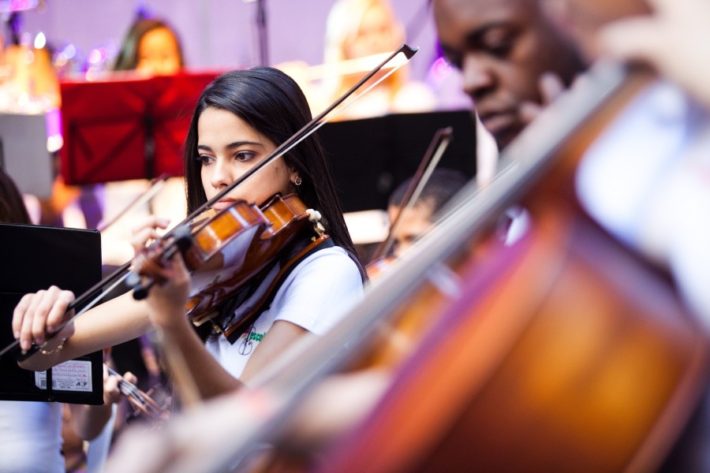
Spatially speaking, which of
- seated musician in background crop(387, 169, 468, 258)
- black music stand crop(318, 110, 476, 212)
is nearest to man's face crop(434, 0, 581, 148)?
seated musician in background crop(387, 169, 468, 258)

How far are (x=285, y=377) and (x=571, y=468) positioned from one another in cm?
23

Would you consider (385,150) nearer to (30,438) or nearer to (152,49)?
(152,49)

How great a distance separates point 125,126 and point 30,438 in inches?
65.0

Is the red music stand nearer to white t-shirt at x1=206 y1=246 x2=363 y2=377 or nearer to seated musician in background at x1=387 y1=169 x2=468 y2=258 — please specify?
seated musician in background at x1=387 y1=169 x2=468 y2=258

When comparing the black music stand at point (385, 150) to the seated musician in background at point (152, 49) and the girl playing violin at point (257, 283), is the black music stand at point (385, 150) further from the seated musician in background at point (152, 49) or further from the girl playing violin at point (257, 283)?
the girl playing violin at point (257, 283)

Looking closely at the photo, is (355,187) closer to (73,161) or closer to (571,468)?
(73,161)

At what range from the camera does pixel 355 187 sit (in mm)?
3191

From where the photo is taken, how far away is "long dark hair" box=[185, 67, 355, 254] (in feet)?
5.30

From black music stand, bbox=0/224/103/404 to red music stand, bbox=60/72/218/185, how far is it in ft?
5.87

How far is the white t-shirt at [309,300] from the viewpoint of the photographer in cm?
143

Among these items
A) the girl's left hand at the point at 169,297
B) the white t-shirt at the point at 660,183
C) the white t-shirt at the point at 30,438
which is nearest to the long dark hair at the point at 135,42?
the white t-shirt at the point at 30,438

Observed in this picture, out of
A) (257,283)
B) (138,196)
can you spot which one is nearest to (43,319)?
(257,283)

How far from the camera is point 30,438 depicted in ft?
6.56

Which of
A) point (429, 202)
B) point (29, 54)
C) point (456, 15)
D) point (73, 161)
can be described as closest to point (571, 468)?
point (456, 15)
